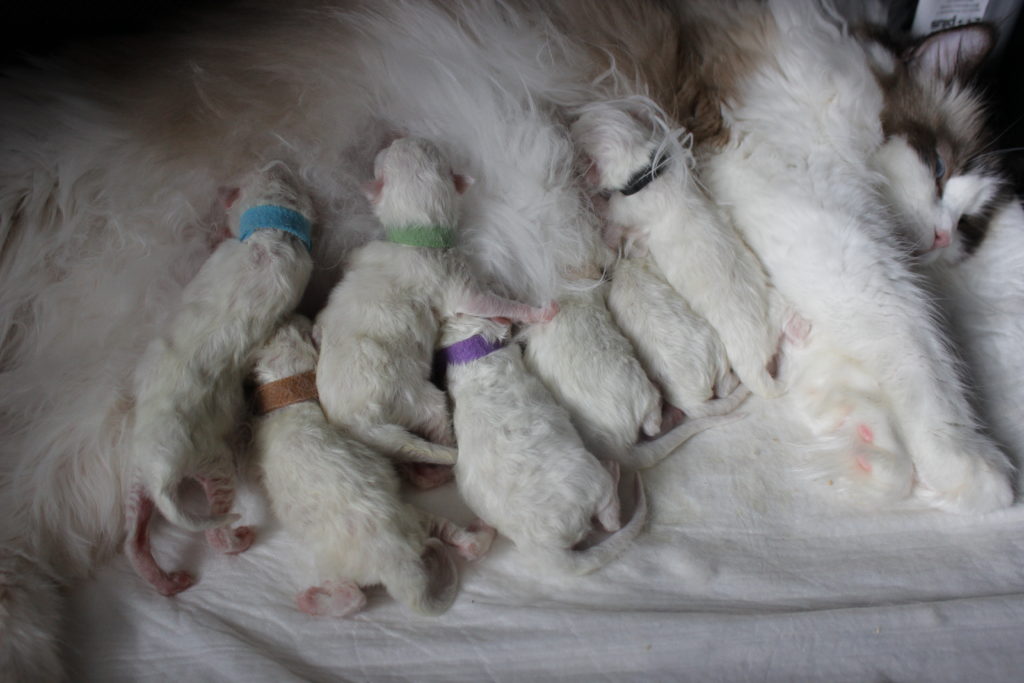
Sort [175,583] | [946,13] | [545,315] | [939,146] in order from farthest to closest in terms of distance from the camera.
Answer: [946,13] < [939,146] < [545,315] < [175,583]

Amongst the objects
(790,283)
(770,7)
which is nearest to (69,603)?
(790,283)

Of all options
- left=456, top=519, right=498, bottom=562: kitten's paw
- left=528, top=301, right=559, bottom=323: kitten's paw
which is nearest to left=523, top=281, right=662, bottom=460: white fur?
left=528, top=301, right=559, bottom=323: kitten's paw

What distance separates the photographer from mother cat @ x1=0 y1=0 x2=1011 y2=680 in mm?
1199

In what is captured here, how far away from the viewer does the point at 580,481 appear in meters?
1.08

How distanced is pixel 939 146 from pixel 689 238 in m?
0.67

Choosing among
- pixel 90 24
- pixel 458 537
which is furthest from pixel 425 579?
pixel 90 24

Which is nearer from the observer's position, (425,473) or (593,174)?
(425,473)

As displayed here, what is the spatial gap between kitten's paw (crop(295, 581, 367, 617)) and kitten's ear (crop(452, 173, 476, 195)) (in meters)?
0.77

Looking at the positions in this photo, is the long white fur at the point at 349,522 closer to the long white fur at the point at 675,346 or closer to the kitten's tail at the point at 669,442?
the kitten's tail at the point at 669,442

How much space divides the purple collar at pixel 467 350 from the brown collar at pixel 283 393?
25cm

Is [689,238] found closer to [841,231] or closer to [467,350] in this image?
[841,231]

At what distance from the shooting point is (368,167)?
1.45 m

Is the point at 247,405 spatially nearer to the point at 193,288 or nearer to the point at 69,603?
the point at 193,288

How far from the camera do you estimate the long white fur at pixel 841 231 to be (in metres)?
1.21
